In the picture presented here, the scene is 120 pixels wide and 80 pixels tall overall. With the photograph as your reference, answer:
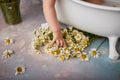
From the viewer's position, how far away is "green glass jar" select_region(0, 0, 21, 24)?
140 centimetres

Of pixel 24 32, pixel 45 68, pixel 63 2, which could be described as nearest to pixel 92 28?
pixel 63 2

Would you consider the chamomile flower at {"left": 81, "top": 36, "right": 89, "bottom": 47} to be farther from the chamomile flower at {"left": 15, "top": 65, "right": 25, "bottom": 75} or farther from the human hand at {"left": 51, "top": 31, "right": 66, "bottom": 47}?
the chamomile flower at {"left": 15, "top": 65, "right": 25, "bottom": 75}

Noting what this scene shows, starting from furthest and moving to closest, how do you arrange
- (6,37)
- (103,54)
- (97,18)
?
(6,37), (103,54), (97,18)

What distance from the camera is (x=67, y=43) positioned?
1.26 m

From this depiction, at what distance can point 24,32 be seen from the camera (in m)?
1.41

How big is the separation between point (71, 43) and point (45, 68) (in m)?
0.21

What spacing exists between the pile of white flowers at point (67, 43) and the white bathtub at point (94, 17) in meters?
0.08

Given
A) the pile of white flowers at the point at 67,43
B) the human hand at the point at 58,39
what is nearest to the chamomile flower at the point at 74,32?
the pile of white flowers at the point at 67,43

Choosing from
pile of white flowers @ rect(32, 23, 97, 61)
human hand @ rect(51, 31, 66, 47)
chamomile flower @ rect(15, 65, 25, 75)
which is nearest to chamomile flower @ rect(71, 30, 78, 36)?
pile of white flowers @ rect(32, 23, 97, 61)

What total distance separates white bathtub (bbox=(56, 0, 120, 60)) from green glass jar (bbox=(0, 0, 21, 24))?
0.30 m

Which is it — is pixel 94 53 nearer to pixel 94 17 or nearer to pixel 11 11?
pixel 94 17

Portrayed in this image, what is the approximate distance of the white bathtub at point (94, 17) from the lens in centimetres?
104

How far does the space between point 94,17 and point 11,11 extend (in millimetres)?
587

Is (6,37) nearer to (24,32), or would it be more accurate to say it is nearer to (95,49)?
(24,32)
